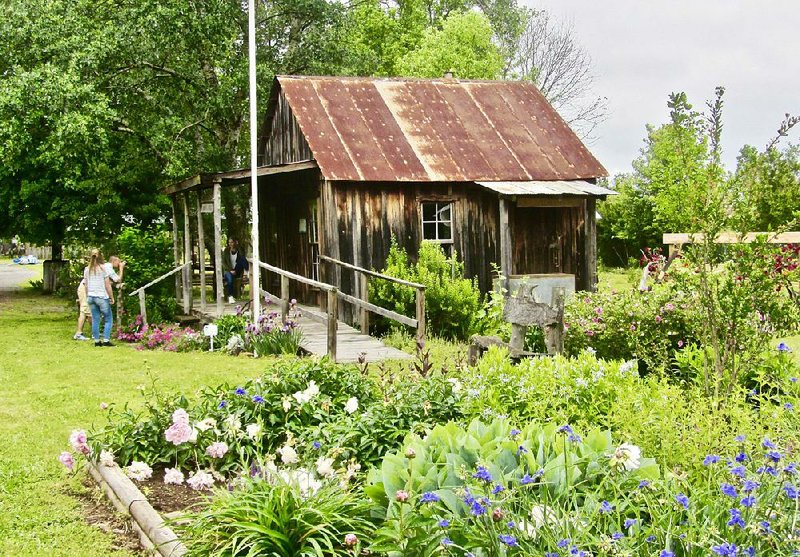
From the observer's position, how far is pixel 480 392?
6754 mm

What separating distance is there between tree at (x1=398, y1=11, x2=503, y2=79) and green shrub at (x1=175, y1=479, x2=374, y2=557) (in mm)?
28296

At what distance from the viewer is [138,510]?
5.88 m

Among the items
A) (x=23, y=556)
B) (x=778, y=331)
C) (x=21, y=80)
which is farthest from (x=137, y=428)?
(x=21, y=80)

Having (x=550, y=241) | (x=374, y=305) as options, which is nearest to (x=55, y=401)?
(x=374, y=305)

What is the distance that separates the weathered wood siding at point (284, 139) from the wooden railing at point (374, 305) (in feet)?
9.01

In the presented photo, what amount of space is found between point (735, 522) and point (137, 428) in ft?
16.4

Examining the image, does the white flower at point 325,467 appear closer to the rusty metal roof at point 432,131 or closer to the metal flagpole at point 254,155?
the metal flagpole at point 254,155

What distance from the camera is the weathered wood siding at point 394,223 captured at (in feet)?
56.1

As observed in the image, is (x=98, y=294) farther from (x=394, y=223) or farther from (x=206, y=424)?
(x=206, y=424)

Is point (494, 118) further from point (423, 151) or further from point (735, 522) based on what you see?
point (735, 522)

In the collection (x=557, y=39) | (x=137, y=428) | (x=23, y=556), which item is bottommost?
(x=23, y=556)

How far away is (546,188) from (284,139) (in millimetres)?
5850

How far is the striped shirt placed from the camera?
16.1 meters

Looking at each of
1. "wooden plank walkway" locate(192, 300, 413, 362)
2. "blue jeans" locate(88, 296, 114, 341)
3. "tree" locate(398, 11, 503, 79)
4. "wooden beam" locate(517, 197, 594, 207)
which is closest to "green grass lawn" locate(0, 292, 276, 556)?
"blue jeans" locate(88, 296, 114, 341)
